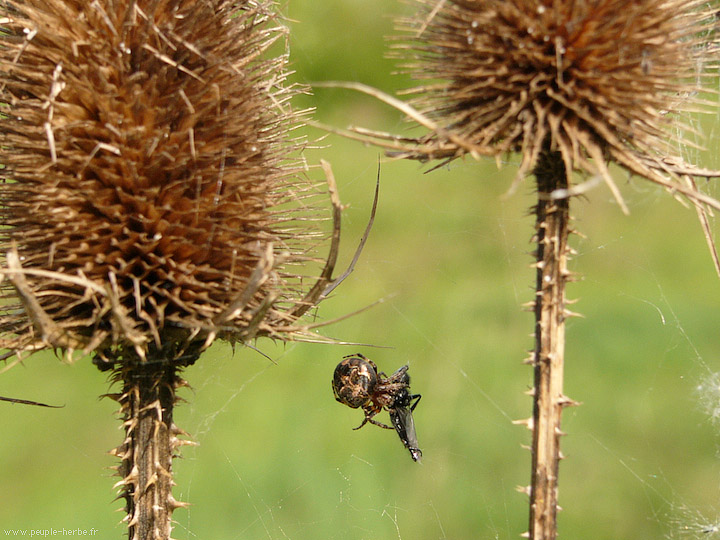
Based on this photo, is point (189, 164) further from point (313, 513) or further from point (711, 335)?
point (711, 335)

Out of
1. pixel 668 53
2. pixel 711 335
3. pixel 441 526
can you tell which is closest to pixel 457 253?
pixel 711 335

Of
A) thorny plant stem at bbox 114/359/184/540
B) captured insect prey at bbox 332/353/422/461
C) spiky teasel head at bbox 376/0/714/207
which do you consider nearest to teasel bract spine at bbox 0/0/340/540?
thorny plant stem at bbox 114/359/184/540

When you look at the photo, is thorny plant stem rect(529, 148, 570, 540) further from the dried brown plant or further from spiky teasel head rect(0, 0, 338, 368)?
spiky teasel head rect(0, 0, 338, 368)

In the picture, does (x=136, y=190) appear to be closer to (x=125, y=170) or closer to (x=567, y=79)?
(x=125, y=170)

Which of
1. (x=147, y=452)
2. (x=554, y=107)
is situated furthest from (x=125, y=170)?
(x=554, y=107)

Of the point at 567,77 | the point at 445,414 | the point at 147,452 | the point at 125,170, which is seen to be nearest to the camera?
the point at 567,77

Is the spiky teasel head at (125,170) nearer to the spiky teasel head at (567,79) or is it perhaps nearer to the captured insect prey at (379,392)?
the spiky teasel head at (567,79)
